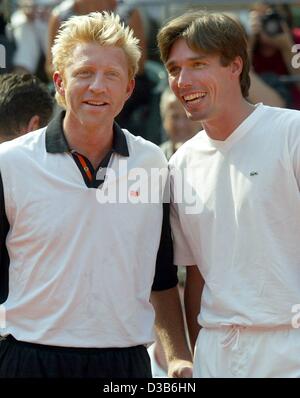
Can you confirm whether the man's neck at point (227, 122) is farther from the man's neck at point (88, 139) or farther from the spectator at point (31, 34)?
the spectator at point (31, 34)

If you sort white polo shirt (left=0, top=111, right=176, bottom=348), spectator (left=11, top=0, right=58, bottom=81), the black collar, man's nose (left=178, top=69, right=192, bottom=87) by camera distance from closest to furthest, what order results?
white polo shirt (left=0, top=111, right=176, bottom=348) → the black collar → man's nose (left=178, top=69, right=192, bottom=87) → spectator (left=11, top=0, right=58, bottom=81)

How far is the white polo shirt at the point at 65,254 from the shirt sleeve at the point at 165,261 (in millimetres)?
249

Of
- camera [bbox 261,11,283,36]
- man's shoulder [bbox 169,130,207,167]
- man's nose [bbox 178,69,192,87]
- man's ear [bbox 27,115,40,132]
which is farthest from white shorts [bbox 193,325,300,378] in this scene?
camera [bbox 261,11,283,36]

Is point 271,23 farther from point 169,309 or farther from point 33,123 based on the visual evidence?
point 169,309

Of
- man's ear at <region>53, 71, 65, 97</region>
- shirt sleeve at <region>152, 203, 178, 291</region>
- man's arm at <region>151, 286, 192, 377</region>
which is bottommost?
man's arm at <region>151, 286, 192, 377</region>

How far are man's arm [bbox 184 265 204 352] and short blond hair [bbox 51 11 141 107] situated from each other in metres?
0.91

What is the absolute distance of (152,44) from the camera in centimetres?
793

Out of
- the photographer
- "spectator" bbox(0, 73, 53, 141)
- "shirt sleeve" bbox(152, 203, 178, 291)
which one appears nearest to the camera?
"shirt sleeve" bbox(152, 203, 178, 291)

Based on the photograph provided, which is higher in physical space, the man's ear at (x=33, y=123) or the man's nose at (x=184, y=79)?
the man's nose at (x=184, y=79)

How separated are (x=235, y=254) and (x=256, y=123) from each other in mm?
561

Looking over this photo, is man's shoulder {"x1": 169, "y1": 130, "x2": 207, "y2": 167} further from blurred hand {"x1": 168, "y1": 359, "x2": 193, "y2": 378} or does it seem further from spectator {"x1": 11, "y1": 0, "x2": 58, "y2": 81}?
spectator {"x1": 11, "y1": 0, "x2": 58, "y2": 81}

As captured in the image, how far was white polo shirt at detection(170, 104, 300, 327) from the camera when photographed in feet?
12.4

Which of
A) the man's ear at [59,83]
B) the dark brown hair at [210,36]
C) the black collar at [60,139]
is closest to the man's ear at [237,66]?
the dark brown hair at [210,36]

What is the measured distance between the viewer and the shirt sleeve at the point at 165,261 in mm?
4102
